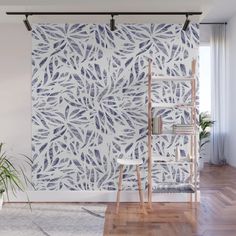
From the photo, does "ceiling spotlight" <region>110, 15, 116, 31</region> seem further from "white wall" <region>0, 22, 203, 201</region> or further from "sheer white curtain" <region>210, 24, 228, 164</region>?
"sheer white curtain" <region>210, 24, 228, 164</region>

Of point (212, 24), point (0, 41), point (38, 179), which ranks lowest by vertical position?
point (38, 179)

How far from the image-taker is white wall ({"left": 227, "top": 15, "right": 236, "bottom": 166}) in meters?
6.73

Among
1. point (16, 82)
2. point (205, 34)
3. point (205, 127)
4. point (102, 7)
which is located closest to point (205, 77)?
point (205, 34)

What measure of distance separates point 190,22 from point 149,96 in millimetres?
1061

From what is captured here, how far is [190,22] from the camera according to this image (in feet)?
14.2

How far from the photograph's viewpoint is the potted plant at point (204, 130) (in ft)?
22.5

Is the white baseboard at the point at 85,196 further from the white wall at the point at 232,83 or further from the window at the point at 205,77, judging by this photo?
the window at the point at 205,77

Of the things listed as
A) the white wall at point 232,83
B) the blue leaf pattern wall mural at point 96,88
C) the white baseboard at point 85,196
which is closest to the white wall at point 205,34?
the white wall at point 232,83

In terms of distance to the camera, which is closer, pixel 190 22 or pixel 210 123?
pixel 190 22

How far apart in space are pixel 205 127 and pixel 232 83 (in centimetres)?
99

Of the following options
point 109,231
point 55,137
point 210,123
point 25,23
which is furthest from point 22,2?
point 210,123

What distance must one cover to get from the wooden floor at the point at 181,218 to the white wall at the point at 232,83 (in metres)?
2.22

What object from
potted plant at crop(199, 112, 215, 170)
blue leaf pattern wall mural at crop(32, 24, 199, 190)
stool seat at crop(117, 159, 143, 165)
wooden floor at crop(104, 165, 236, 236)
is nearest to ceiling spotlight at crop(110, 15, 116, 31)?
blue leaf pattern wall mural at crop(32, 24, 199, 190)

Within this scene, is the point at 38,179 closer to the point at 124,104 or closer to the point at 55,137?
the point at 55,137
